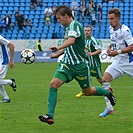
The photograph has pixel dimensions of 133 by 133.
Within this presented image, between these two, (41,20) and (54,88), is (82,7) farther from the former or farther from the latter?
(54,88)

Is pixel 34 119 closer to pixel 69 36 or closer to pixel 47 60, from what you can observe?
pixel 69 36

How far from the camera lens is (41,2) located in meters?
43.7

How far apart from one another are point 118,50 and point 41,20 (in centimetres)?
3255

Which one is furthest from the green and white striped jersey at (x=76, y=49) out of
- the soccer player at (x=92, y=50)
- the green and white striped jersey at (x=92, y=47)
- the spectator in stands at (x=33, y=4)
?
the spectator in stands at (x=33, y=4)

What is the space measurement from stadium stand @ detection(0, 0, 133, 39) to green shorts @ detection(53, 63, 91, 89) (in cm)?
3065

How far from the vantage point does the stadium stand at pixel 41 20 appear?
41375 mm

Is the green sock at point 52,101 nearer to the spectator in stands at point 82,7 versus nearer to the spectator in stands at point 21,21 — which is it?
the spectator in stands at point 21,21

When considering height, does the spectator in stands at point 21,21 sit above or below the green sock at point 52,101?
below

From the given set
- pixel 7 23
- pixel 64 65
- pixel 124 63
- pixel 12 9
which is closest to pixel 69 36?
pixel 64 65

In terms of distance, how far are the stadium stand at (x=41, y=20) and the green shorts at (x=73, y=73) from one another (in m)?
30.7

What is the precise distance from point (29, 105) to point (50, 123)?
3903mm

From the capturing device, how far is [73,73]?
954cm

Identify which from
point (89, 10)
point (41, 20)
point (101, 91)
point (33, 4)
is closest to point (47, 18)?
point (41, 20)

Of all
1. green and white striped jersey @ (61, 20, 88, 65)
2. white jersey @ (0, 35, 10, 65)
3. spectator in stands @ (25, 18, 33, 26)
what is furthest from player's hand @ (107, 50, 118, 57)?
spectator in stands @ (25, 18, 33, 26)
